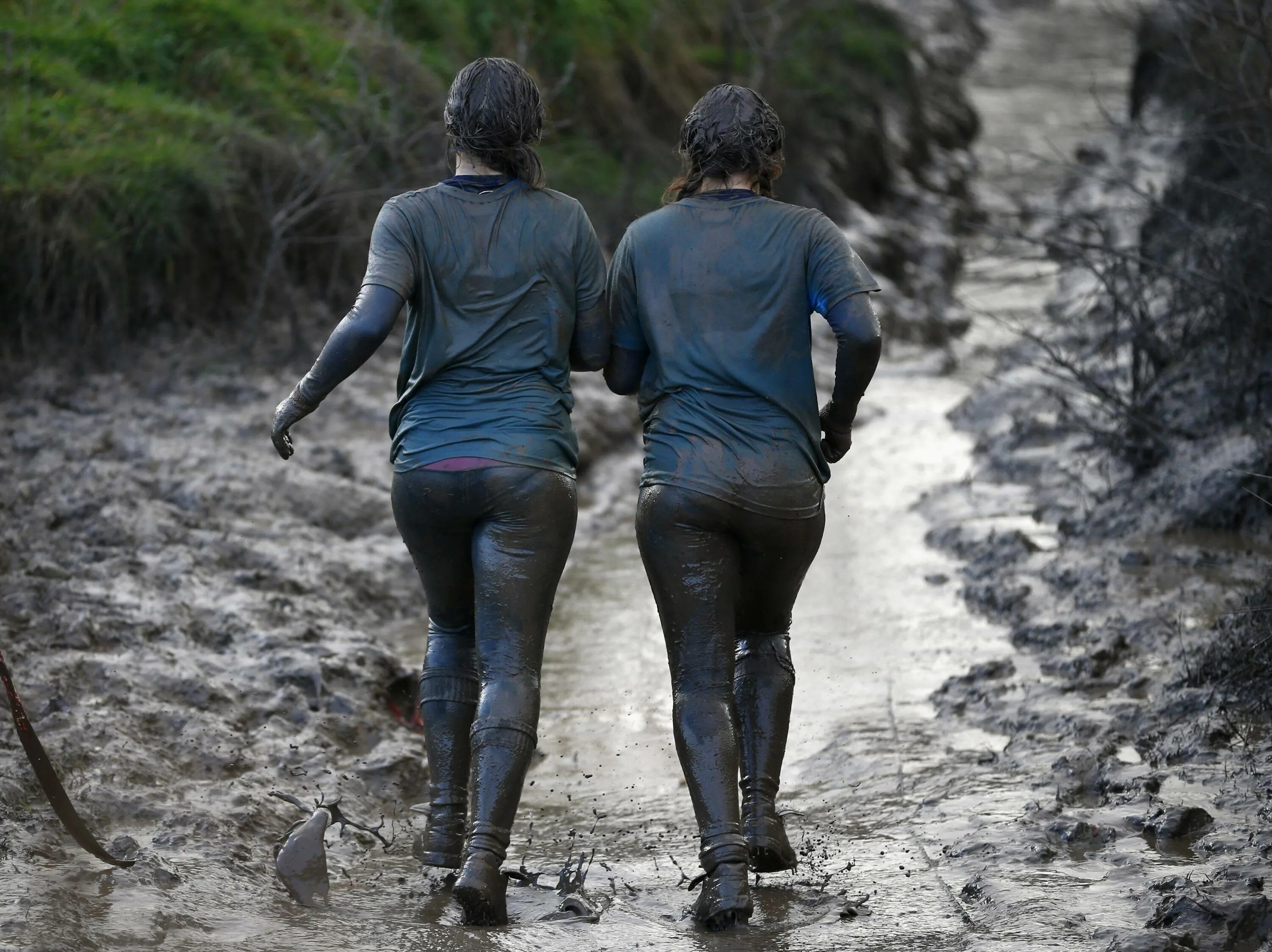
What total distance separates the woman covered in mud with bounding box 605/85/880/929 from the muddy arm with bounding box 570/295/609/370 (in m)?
0.07

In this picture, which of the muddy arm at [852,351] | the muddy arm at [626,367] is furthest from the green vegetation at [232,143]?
the muddy arm at [852,351]

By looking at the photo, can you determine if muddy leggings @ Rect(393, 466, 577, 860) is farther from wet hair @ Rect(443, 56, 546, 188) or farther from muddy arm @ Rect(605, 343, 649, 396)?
wet hair @ Rect(443, 56, 546, 188)

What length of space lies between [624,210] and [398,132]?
2085 millimetres

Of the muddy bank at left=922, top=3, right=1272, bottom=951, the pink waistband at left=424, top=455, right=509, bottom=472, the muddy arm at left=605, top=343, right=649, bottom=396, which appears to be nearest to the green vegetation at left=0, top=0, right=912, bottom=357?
the muddy bank at left=922, top=3, right=1272, bottom=951

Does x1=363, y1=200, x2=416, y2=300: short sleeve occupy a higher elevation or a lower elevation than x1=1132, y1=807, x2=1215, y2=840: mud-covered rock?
higher

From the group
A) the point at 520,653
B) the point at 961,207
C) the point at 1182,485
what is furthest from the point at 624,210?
the point at 520,653

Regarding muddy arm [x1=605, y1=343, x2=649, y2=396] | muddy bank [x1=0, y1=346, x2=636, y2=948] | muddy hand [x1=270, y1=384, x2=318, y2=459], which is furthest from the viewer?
muddy bank [x1=0, y1=346, x2=636, y2=948]

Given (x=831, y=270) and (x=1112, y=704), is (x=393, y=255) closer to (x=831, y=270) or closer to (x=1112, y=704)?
(x=831, y=270)

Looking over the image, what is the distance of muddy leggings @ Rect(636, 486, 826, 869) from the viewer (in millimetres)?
3963

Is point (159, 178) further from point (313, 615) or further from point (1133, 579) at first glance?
point (1133, 579)

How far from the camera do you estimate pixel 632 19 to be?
576 inches

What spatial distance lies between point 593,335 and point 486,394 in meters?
0.33

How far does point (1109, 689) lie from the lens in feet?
18.6

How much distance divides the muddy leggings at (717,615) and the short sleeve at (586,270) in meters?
0.51
